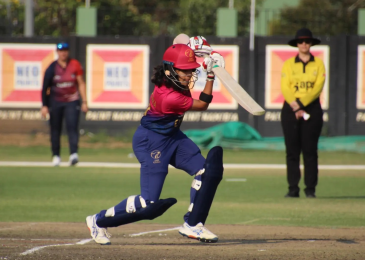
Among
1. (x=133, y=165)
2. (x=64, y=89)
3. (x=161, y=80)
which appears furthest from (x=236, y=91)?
(x=133, y=165)

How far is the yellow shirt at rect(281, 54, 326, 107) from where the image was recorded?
9.29 metres

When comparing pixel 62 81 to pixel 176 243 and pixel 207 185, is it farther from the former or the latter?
pixel 207 185

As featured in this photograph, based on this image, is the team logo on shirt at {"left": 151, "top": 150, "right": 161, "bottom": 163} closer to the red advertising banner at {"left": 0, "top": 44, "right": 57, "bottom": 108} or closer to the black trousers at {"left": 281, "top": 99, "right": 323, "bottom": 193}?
the black trousers at {"left": 281, "top": 99, "right": 323, "bottom": 193}

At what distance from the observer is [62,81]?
12.6 m

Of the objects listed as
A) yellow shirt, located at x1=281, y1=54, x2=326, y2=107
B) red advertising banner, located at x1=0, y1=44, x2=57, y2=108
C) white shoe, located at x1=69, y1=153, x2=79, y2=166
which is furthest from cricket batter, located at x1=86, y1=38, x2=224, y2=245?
red advertising banner, located at x1=0, y1=44, x2=57, y2=108

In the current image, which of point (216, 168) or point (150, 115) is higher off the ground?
point (150, 115)

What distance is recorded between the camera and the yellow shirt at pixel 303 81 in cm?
929

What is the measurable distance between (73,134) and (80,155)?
357 centimetres

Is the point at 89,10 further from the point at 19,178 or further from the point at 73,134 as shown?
the point at 19,178

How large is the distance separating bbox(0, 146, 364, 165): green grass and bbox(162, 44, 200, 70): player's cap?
910 centimetres

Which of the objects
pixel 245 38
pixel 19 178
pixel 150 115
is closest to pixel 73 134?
pixel 19 178

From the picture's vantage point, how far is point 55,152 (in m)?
13.1

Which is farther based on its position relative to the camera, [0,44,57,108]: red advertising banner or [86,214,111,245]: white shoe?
[0,44,57,108]: red advertising banner

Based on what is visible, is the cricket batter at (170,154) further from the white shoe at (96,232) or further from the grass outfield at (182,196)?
the grass outfield at (182,196)
